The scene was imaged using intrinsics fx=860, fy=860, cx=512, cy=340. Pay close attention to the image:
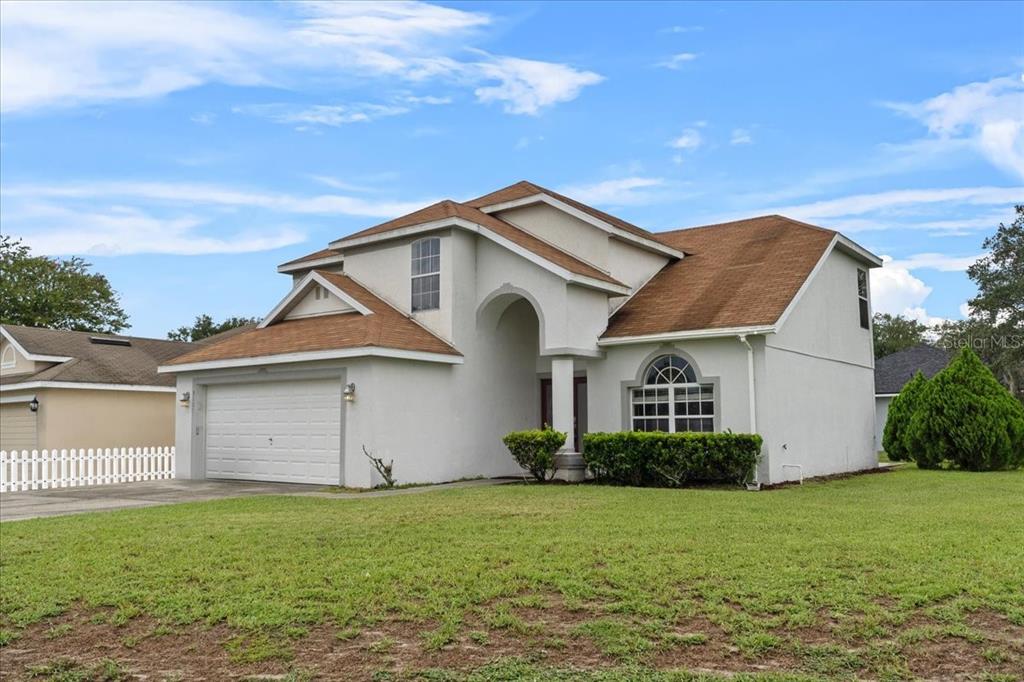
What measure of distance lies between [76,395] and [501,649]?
22.3 m

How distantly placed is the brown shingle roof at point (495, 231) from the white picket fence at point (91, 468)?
7.60 m

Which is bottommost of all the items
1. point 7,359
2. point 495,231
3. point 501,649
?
point 501,649

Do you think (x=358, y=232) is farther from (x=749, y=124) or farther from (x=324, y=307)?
(x=749, y=124)

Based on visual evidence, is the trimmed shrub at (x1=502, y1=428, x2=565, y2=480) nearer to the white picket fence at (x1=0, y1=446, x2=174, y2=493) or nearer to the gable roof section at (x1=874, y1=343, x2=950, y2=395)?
the white picket fence at (x1=0, y1=446, x2=174, y2=493)

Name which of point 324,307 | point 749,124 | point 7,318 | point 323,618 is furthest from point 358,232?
point 7,318

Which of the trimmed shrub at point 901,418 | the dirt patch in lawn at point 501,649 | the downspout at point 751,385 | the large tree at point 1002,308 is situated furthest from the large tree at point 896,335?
the dirt patch in lawn at point 501,649

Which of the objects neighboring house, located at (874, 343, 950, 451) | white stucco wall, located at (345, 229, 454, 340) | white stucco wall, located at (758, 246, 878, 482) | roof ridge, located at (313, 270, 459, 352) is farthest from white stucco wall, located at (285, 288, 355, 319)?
neighboring house, located at (874, 343, 950, 451)

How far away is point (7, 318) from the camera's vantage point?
45375 mm

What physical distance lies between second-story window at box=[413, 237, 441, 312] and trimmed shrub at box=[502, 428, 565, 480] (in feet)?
12.4

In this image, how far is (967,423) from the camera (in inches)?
861

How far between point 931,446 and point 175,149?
2011 cm

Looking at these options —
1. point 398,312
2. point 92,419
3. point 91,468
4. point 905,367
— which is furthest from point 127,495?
point 905,367

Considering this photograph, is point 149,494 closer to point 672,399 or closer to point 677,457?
point 677,457

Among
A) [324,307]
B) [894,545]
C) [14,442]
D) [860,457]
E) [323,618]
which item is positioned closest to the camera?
[323,618]
